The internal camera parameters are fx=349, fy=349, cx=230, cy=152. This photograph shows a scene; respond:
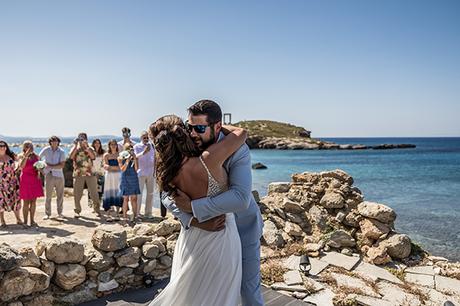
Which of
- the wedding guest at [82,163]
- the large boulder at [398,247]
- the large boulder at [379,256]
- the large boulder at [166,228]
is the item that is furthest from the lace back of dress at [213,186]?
the wedding guest at [82,163]

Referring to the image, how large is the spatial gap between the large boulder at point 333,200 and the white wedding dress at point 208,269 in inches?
238

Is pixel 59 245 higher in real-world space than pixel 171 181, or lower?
lower

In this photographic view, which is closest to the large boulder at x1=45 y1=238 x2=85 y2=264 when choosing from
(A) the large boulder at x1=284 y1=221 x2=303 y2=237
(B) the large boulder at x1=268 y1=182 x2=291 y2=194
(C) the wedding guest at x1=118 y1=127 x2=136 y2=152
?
(A) the large boulder at x1=284 y1=221 x2=303 y2=237

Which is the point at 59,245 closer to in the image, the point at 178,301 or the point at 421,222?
the point at 178,301

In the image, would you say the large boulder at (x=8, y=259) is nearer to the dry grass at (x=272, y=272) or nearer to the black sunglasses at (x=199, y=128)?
the black sunglasses at (x=199, y=128)

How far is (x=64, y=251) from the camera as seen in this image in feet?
15.1

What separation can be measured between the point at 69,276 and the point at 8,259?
2.54ft

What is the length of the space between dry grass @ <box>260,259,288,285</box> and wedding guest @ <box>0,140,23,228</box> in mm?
6017

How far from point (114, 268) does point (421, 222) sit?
1268 cm

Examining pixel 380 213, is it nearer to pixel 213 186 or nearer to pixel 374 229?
pixel 374 229

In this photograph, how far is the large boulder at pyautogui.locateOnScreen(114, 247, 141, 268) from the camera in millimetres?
5000

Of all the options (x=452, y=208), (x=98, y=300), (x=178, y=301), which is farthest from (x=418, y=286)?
(x=452, y=208)

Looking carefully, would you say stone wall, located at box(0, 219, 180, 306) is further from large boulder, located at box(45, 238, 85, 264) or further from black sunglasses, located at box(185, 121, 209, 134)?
black sunglasses, located at box(185, 121, 209, 134)

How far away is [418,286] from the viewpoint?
5.57 m
